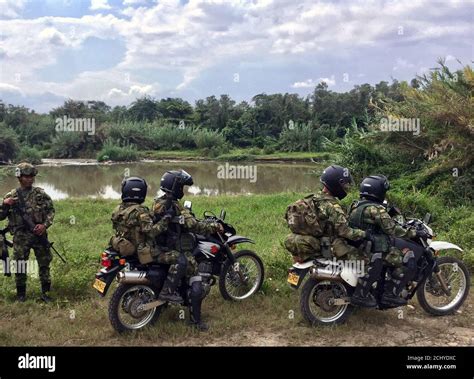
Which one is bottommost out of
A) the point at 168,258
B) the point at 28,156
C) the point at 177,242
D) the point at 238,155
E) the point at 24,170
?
Result: the point at 168,258

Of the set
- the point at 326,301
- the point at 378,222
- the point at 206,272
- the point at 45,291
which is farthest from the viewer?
the point at 45,291

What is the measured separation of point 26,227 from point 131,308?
1.98 metres

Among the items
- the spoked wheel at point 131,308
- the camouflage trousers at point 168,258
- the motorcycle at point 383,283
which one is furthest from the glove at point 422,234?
the spoked wheel at point 131,308

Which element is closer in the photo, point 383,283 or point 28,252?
point 383,283

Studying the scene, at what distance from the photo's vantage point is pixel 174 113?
6762 centimetres

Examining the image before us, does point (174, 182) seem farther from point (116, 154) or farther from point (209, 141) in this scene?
point (209, 141)

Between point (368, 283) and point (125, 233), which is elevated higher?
point (125, 233)

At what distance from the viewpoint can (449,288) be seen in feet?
17.2

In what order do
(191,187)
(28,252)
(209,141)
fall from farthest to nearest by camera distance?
(209,141), (191,187), (28,252)

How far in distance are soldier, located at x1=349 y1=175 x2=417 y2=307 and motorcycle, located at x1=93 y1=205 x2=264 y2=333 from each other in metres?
1.49

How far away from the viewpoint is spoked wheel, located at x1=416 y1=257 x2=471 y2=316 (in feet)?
16.9

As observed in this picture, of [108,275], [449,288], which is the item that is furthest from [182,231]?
[449,288]

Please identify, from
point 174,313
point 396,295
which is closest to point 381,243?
point 396,295
